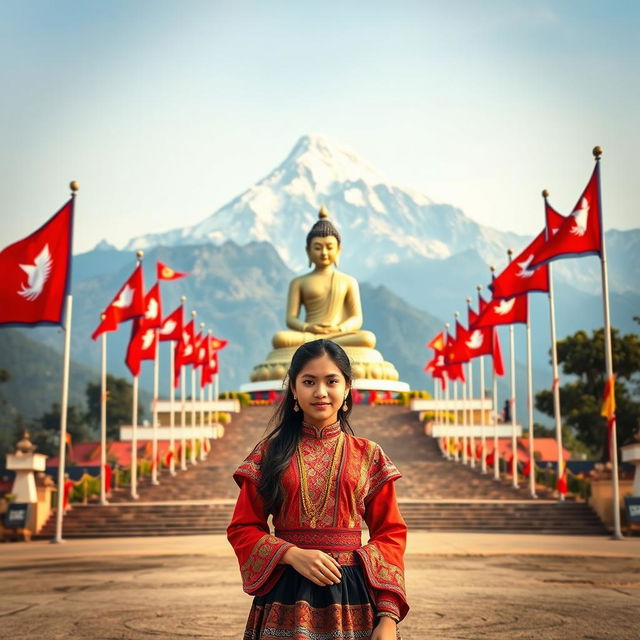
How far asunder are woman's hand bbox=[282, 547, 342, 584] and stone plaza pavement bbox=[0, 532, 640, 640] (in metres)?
4.03

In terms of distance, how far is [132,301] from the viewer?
23812mm

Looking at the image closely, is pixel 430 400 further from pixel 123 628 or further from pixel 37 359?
pixel 37 359

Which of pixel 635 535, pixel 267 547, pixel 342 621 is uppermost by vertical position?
pixel 267 547

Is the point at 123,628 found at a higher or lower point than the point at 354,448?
lower

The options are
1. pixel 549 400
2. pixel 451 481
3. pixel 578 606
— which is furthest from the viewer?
pixel 549 400

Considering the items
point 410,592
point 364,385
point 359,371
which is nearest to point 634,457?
point 410,592

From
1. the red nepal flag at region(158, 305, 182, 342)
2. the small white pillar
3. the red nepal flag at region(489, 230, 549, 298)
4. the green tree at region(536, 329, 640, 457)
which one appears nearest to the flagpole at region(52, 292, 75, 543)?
the red nepal flag at region(489, 230, 549, 298)

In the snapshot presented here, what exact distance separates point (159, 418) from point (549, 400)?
69.3 feet

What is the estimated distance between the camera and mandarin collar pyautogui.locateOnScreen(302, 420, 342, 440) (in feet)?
14.1

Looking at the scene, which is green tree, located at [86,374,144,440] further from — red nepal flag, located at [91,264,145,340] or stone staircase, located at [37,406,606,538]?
red nepal flag, located at [91,264,145,340]

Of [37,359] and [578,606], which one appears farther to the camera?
[37,359]

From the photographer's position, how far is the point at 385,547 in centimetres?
416

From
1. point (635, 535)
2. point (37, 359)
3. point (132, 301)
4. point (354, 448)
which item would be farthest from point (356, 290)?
point (37, 359)

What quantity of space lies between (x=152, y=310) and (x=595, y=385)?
31995mm
